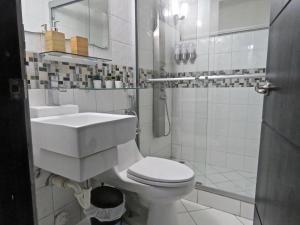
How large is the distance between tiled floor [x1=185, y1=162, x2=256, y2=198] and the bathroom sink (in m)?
1.20

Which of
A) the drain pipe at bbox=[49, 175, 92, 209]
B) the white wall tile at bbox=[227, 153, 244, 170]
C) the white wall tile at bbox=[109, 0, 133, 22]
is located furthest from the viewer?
the white wall tile at bbox=[227, 153, 244, 170]

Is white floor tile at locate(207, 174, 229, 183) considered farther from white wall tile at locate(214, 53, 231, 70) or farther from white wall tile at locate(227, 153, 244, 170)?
white wall tile at locate(214, 53, 231, 70)

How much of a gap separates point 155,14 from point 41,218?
80.6 inches

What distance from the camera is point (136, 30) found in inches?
75.8

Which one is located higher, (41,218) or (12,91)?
(12,91)

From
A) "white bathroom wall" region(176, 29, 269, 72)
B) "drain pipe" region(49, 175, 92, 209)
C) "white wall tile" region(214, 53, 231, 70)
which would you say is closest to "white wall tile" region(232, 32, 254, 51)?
"white bathroom wall" region(176, 29, 269, 72)

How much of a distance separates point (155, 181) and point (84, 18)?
1.27 metres

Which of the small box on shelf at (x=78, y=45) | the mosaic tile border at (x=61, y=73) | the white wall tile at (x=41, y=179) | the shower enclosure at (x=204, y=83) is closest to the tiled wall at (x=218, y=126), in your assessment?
the shower enclosure at (x=204, y=83)

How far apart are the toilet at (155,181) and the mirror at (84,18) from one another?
0.89 meters

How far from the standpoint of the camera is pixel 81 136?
0.83m

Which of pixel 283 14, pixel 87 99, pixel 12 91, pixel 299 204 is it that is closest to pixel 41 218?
pixel 87 99

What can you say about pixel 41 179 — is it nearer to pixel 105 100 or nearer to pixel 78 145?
pixel 78 145

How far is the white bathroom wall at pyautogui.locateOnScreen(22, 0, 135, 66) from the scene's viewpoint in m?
1.16

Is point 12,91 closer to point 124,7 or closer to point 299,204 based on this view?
point 299,204
